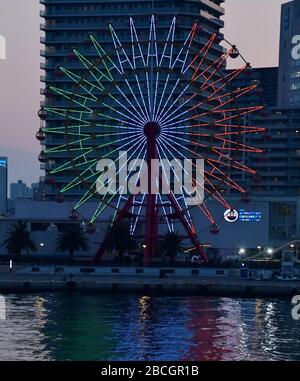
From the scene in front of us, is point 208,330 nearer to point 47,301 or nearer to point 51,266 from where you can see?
point 47,301

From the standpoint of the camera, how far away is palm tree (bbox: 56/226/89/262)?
119750 millimetres

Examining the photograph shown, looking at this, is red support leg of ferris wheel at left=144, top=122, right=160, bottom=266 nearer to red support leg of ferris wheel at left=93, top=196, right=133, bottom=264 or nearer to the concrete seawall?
red support leg of ferris wheel at left=93, top=196, right=133, bottom=264

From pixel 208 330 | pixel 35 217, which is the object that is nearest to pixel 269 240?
pixel 35 217

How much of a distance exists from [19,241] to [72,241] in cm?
626

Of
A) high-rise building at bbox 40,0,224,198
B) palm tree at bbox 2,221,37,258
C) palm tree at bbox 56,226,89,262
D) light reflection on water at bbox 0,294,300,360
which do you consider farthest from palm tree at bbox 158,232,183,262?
high-rise building at bbox 40,0,224,198

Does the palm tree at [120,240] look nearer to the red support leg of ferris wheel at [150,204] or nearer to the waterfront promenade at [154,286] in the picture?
the red support leg of ferris wheel at [150,204]

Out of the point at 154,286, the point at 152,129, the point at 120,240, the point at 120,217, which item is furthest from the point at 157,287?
the point at 120,240

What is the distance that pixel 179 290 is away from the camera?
320 feet

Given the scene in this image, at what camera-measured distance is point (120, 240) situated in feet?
384

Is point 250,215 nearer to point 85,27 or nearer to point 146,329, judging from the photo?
point 85,27

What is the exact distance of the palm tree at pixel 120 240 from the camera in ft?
382

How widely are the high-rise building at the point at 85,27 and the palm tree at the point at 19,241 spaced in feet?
145

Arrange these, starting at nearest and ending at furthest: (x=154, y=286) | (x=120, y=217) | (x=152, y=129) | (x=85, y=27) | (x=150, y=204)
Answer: (x=154, y=286) < (x=152, y=129) < (x=150, y=204) < (x=120, y=217) < (x=85, y=27)

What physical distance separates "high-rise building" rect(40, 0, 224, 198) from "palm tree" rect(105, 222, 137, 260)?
49235mm
